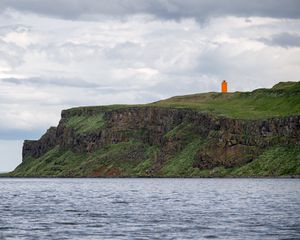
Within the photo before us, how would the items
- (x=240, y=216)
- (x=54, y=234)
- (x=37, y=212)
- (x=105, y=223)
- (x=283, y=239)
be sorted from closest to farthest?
(x=283, y=239) < (x=54, y=234) < (x=105, y=223) < (x=240, y=216) < (x=37, y=212)

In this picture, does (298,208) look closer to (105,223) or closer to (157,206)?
(157,206)

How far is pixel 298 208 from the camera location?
342 ft

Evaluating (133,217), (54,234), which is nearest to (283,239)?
(54,234)

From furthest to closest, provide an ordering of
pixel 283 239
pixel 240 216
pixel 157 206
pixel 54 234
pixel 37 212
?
pixel 157 206 < pixel 37 212 < pixel 240 216 < pixel 54 234 < pixel 283 239

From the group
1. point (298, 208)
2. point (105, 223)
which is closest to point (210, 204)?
point (298, 208)

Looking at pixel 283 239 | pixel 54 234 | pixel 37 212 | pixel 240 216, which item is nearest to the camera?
pixel 283 239

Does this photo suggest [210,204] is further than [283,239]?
Yes

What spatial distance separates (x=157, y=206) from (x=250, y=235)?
141ft

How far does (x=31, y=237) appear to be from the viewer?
70.9m

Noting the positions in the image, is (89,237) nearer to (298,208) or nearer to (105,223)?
(105,223)

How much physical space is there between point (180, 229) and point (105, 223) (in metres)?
10.1

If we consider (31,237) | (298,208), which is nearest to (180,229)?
(31,237)

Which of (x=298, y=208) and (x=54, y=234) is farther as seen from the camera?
(x=298, y=208)

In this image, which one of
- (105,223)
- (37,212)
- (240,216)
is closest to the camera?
(105,223)
